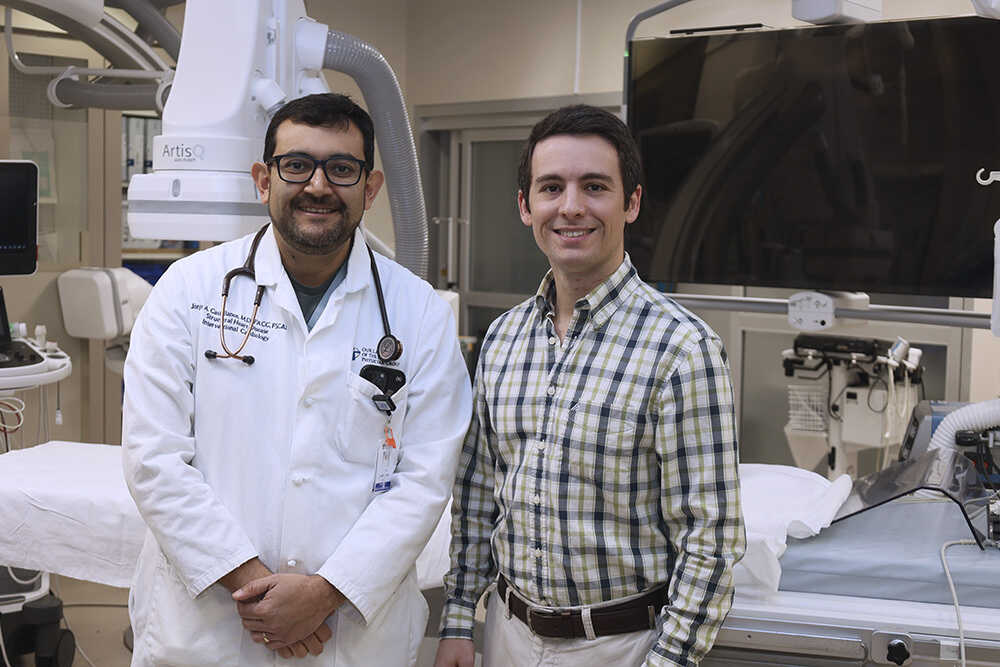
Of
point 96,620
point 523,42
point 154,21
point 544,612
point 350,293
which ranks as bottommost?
point 96,620

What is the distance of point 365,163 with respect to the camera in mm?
1606

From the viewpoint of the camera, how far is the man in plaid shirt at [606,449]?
138cm

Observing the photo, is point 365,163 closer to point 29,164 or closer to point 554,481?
point 554,481

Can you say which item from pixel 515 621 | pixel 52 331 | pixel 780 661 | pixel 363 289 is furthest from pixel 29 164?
pixel 780 661

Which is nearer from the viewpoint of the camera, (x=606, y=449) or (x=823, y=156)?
(x=606, y=449)

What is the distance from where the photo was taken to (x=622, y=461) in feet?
4.66

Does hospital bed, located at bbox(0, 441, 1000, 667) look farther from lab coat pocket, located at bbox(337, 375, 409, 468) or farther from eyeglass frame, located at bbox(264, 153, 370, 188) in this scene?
eyeglass frame, located at bbox(264, 153, 370, 188)

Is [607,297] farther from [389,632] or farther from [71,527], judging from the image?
[71,527]

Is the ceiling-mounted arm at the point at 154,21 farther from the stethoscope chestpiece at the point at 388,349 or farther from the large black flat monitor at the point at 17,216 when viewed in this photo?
the stethoscope chestpiece at the point at 388,349

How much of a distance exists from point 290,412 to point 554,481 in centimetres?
43

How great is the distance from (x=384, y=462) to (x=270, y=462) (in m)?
0.17

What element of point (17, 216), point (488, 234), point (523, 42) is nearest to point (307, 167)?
point (17, 216)

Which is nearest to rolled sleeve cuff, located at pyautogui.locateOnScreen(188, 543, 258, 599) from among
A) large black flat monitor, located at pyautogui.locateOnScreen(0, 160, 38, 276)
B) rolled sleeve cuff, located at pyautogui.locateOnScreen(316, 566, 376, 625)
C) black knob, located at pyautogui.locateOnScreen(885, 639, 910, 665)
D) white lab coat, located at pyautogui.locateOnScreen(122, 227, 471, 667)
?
white lab coat, located at pyautogui.locateOnScreen(122, 227, 471, 667)

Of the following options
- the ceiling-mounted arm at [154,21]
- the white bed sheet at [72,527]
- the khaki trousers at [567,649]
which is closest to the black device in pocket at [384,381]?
the khaki trousers at [567,649]
